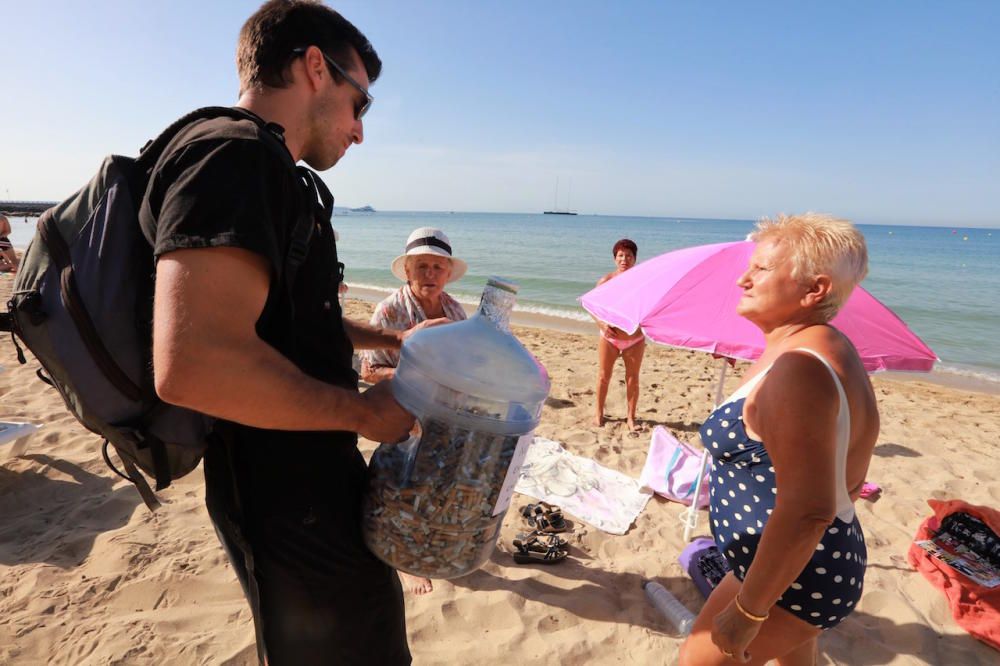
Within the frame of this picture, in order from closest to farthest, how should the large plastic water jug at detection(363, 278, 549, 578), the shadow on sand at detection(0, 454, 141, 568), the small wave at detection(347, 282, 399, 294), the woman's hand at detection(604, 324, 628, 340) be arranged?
the large plastic water jug at detection(363, 278, 549, 578) → the shadow on sand at detection(0, 454, 141, 568) → the woman's hand at detection(604, 324, 628, 340) → the small wave at detection(347, 282, 399, 294)

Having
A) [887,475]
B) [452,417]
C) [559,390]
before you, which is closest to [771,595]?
[452,417]

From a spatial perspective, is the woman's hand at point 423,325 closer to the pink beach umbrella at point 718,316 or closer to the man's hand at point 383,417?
→ the man's hand at point 383,417

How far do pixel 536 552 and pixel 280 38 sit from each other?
10.3ft

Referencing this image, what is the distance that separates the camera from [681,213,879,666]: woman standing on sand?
1593mm

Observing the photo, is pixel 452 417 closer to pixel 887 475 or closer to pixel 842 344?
pixel 842 344

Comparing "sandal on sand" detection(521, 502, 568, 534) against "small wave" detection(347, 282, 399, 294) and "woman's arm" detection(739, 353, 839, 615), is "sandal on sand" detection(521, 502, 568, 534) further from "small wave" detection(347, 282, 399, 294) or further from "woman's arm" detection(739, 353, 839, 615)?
"small wave" detection(347, 282, 399, 294)

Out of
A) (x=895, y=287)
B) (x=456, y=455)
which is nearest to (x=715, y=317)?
(x=456, y=455)

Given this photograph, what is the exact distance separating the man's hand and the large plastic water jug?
1.6 inches

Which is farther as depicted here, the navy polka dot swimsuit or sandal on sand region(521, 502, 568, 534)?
sandal on sand region(521, 502, 568, 534)

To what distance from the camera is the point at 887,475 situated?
4957 mm

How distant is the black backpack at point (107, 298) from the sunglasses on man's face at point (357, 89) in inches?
12.1

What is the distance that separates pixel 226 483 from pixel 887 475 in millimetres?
5733

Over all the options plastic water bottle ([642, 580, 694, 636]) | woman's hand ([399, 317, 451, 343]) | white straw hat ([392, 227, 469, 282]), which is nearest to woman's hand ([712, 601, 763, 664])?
plastic water bottle ([642, 580, 694, 636])

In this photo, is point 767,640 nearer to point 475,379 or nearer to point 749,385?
point 749,385
